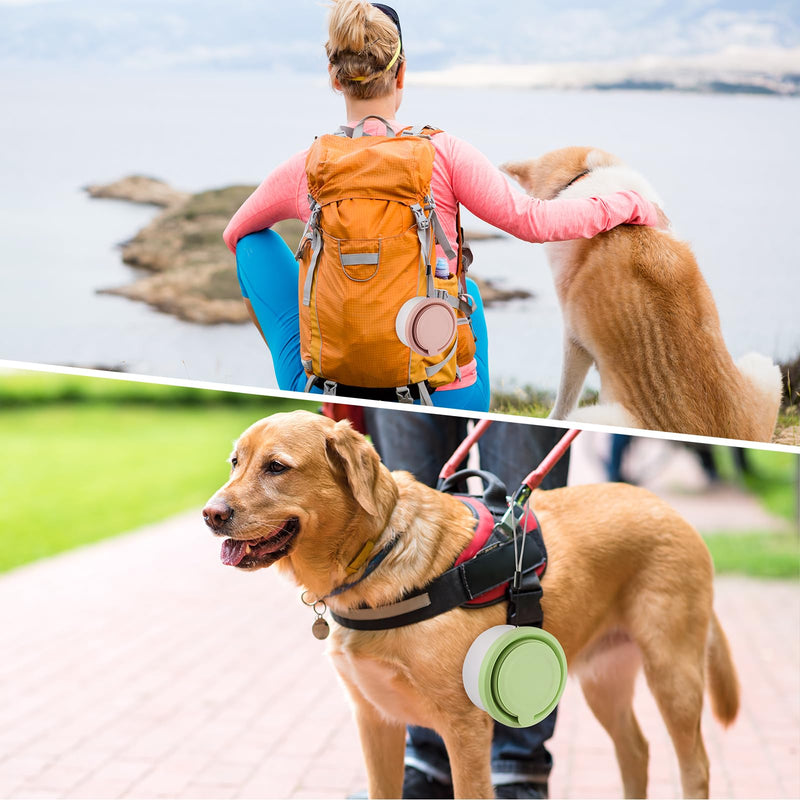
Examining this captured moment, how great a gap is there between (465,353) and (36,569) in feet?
21.6

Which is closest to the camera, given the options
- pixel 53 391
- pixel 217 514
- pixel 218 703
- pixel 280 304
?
pixel 217 514

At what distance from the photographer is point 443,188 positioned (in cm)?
218

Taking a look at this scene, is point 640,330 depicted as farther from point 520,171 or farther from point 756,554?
point 756,554

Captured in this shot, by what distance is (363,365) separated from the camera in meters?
2.23

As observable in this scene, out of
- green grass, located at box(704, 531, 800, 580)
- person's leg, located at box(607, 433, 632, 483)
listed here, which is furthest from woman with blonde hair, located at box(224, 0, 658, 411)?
person's leg, located at box(607, 433, 632, 483)

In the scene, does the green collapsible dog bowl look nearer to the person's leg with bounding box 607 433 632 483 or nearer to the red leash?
the red leash

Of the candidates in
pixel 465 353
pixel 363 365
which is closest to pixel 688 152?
pixel 465 353

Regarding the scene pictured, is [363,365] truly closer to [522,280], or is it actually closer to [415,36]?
[522,280]

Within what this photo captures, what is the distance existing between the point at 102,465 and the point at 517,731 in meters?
10.9

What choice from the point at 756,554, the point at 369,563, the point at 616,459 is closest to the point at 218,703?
the point at 369,563

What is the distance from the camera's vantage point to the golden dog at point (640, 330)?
86.4 inches

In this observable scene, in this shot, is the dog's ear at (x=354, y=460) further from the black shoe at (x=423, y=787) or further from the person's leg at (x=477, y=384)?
the black shoe at (x=423, y=787)

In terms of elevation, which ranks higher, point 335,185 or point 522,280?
point 335,185

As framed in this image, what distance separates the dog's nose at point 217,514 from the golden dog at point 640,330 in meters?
0.83
